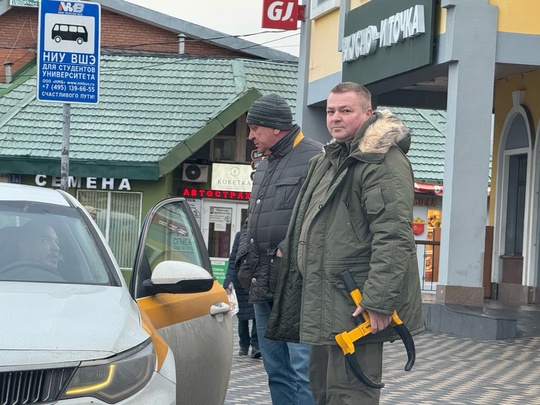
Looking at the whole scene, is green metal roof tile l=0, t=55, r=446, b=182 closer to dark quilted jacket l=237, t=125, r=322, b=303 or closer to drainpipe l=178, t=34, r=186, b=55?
drainpipe l=178, t=34, r=186, b=55

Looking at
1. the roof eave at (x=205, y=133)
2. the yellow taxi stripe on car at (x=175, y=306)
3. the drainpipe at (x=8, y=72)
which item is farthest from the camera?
the drainpipe at (x=8, y=72)

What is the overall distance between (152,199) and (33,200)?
82.5ft

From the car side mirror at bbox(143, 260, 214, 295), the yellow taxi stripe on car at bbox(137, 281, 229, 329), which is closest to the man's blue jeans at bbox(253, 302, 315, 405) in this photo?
the yellow taxi stripe on car at bbox(137, 281, 229, 329)

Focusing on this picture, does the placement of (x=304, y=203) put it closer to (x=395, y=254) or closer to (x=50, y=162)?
(x=395, y=254)

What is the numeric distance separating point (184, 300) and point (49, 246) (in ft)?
3.08

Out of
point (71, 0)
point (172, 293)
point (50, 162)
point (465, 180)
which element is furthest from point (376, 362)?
point (50, 162)

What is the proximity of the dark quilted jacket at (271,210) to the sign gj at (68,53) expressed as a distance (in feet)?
14.1

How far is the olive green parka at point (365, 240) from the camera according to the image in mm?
5602

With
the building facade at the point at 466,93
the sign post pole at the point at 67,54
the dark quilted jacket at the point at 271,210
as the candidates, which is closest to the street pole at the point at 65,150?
the sign post pole at the point at 67,54

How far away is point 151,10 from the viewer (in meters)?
38.0

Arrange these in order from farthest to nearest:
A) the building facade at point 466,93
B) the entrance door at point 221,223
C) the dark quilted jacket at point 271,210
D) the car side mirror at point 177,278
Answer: the entrance door at point 221,223
the building facade at point 466,93
the dark quilted jacket at point 271,210
the car side mirror at point 177,278

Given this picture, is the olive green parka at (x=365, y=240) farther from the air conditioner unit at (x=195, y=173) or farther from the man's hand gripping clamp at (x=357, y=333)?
the air conditioner unit at (x=195, y=173)

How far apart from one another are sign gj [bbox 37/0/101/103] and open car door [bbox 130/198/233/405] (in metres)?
4.44

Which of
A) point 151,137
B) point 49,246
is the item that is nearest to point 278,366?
point 49,246
